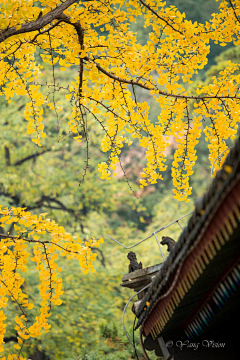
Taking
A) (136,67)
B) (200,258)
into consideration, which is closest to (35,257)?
(200,258)

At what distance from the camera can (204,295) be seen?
74.2 inches

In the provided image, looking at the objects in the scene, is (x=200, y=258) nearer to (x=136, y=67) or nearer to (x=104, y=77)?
(x=104, y=77)

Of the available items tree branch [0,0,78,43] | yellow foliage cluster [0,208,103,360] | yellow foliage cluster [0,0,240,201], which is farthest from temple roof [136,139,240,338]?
tree branch [0,0,78,43]

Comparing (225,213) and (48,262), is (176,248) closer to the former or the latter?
(225,213)

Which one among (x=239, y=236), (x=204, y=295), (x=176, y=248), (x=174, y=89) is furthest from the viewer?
(x=174, y=89)

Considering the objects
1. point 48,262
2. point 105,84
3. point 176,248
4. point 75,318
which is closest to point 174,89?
point 105,84

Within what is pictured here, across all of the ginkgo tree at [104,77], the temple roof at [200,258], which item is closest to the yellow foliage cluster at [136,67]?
the ginkgo tree at [104,77]

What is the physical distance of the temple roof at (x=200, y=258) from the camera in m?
1.14

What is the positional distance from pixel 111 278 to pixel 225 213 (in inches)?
307

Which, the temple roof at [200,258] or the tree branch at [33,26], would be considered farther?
the tree branch at [33,26]

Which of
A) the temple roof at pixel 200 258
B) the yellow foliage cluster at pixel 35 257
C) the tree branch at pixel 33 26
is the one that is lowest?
the temple roof at pixel 200 258

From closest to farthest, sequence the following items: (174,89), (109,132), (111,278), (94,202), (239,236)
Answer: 1. (239,236)
2. (174,89)
3. (109,132)
4. (111,278)
5. (94,202)

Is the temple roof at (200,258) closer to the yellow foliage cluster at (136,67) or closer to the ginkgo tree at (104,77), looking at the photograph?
the ginkgo tree at (104,77)

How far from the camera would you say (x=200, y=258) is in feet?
4.81
